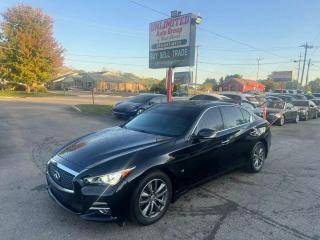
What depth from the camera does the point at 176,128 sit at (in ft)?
15.2

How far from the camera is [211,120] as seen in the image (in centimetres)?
502

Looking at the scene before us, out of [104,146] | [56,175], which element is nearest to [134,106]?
[104,146]

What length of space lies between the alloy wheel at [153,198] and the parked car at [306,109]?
17.0m

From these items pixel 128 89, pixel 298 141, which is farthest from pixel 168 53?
pixel 128 89

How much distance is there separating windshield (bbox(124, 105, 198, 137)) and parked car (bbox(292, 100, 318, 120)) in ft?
51.9

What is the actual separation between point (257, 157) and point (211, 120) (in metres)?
1.84

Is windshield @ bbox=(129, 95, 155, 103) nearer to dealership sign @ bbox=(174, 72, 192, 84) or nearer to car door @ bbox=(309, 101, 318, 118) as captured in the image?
dealership sign @ bbox=(174, 72, 192, 84)

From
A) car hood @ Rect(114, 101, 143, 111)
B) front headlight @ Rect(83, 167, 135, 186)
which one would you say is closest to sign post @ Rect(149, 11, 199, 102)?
car hood @ Rect(114, 101, 143, 111)

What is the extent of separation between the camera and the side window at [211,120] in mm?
4784

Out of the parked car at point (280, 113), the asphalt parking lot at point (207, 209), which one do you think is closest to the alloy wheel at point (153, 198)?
the asphalt parking lot at point (207, 209)

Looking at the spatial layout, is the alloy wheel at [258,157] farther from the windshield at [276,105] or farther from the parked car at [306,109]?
the parked car at [306,109]

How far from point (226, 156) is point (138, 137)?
1.77 meters

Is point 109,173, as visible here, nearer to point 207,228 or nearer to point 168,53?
point 207,228

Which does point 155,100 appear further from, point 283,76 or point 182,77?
point 283,76
